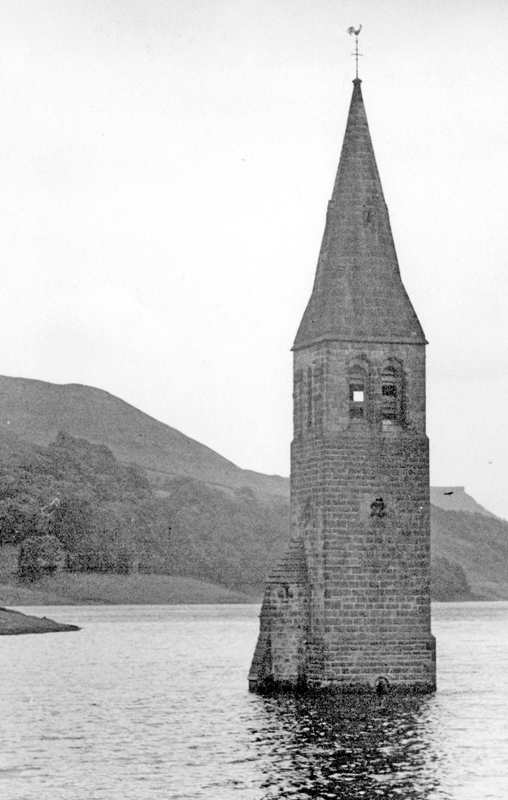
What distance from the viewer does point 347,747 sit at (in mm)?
39719

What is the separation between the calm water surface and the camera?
115 feet

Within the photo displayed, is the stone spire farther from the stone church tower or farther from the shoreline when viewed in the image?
the shoreline

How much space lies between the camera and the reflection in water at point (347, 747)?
113 ft

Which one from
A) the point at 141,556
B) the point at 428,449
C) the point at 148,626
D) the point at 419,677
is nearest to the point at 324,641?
the point at 419,677

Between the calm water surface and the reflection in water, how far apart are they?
0.14 ft

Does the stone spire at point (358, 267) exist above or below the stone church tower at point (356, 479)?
above

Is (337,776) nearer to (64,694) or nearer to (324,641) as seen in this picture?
(324,641)

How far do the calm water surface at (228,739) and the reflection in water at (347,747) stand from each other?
4cm

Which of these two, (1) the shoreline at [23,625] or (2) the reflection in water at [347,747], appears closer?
(2) the reflection in water at [347,747]

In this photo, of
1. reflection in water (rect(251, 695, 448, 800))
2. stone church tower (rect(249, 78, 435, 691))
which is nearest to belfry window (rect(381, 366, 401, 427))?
stone church tower (rect(249, 78, 435, 691))

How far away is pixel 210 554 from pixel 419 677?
5504 inches

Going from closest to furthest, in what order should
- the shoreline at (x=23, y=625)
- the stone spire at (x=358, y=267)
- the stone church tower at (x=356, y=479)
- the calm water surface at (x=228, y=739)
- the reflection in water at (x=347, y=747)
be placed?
1. the reflection in water at (x=347, y=747)
2. the calm water surface at (x=228, y=739)
3. the stone church tower at (x=356, y=479)
4. the stone spire at (x=358, y=267)
5. the shoreline at (x=23, y=625)

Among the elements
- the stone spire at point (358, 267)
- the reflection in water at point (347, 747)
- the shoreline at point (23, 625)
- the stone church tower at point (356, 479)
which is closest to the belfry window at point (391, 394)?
the stone church tower at point (356, 479)

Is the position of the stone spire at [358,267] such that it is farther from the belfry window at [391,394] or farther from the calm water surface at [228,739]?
the calm water surface at [228,739]
